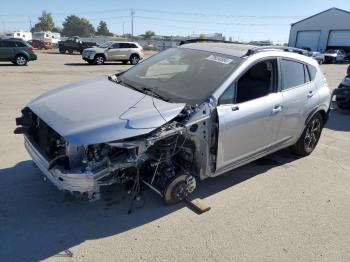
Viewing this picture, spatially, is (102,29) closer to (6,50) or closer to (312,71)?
(6,50)

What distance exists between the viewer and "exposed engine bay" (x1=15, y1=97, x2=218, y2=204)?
3354mm

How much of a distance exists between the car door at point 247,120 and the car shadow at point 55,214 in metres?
0.56

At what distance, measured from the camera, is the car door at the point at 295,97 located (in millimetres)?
4809

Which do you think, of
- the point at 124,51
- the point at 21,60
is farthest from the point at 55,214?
the point at 124,51

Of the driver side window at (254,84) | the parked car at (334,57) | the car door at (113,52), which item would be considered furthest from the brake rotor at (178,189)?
the parked car at (334,57)

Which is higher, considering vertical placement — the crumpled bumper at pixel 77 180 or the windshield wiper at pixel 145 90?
the windshield wiper at pixel 145 90

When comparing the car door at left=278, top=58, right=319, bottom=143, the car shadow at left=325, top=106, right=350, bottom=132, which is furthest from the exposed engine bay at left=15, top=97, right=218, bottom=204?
the car shadow at left=325, top=106, right=350, bottom=132

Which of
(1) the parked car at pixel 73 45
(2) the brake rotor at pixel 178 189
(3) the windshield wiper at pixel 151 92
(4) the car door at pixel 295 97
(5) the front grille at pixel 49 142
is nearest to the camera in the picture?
(5) the front grille at pixel 49 142

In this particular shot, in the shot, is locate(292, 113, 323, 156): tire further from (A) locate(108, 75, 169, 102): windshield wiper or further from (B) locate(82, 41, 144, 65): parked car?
(B) locate(82, 41, 144, 65): parked car

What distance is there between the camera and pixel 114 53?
2511 cm

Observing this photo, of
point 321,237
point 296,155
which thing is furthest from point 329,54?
point 321,237

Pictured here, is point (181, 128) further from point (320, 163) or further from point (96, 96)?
point (320, 163)

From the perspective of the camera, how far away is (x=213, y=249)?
3336 millimetres

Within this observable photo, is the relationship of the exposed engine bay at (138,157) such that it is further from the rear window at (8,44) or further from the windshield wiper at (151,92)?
the rear window at (8,44)
